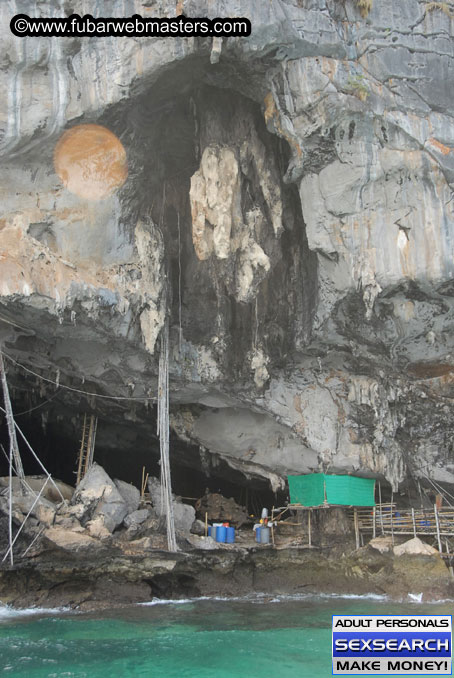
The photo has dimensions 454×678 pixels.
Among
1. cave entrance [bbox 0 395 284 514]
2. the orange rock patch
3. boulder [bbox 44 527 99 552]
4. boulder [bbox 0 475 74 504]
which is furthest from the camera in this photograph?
cave entrance [bbox 0 395 284 514]

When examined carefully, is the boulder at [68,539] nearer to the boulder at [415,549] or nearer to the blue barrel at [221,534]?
the blue barrel at [221,534]

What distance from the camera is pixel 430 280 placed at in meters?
12.9

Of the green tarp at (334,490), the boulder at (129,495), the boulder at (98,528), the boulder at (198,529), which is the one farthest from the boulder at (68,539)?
the green tarp at (334,490)

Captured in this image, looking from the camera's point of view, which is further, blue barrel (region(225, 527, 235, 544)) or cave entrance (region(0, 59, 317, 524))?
blue barrel (region(225, 527, 235, 544))

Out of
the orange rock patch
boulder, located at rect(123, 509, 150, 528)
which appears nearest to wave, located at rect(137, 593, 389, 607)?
boulder, located at rect(123, 509, 150, 528)

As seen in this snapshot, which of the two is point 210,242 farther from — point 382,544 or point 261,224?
point 382,544

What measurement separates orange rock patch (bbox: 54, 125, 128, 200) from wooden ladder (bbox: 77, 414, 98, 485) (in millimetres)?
6480

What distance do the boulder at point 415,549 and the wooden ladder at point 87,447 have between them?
7760 mm

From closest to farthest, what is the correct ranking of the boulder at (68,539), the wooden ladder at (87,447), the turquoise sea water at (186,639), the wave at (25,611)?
the turquoise sea water at (186,639) < the wave at (25,611) < the boulder at (68,539) < the wooden ladder at (87,447)

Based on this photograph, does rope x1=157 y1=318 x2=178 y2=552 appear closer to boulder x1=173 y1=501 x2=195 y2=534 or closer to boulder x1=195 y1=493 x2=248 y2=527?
boulder x1=173 y1=501 x2=195 y2=534

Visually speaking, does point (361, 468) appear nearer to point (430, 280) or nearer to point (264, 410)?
point (264, 410)

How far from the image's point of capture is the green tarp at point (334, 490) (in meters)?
15.5

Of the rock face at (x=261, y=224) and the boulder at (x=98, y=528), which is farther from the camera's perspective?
the boulder at (x=98, y=528)

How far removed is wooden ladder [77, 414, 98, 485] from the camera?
643 inches
